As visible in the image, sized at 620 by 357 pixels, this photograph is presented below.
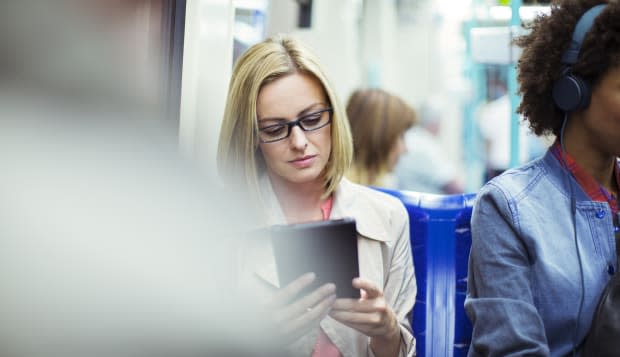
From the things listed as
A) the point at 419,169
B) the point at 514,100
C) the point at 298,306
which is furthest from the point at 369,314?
the point at 419,169

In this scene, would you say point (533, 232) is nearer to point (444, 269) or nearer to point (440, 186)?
point (444, 269)

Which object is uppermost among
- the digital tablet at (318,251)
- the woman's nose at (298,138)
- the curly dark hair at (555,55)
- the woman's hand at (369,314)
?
the curly dark hair at (555,55)

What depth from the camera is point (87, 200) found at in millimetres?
856

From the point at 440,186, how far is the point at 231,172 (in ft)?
8.65

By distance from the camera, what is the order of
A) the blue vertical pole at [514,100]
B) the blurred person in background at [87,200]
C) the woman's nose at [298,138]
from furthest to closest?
the blue vertical pole at [514,100] < the woman's nose at [298,138] < the blurred person in background at [87,200]

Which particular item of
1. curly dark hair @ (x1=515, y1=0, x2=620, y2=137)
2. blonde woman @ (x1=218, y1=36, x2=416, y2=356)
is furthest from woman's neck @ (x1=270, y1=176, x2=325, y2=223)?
curly dark hair @ (x1=515, y1=0, x2=620, y2=137)

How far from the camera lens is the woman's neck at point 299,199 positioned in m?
1.52

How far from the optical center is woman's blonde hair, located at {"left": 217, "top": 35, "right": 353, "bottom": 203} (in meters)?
1.38

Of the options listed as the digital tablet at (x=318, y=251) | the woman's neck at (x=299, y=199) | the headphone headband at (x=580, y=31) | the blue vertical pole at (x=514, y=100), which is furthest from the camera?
the blue vertical pole at (x=514, y=100)

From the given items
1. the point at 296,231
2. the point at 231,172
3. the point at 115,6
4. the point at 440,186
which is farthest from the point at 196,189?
the point at 440,186

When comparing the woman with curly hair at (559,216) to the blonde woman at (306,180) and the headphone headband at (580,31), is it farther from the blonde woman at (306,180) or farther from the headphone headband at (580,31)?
the blonde woman at (306,180)

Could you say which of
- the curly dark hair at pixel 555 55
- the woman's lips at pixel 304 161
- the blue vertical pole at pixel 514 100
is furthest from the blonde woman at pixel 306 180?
the blue vertical pole at pixel 514 100

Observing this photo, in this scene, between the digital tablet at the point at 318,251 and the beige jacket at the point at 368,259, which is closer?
the digital tablet at the point at 318,251

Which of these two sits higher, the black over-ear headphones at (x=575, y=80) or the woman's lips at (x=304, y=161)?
the black over-ear headphones at (x=575, y=80)
